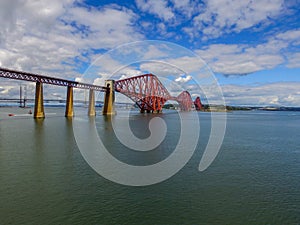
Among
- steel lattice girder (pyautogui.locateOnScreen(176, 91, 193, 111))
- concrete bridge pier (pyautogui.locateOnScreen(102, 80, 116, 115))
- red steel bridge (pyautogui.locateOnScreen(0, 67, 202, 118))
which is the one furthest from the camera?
steel lattice girder (pyautogui.locateOnScreen(176, 91, 193, 111))

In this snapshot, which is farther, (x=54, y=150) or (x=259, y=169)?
(x=54, y=150)

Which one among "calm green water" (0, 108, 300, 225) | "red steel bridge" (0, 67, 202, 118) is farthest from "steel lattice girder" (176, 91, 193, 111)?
"calm green water" (0, 108, 300, 225)

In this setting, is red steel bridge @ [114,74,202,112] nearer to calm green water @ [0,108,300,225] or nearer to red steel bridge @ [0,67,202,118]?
red steel bridge @ [0,67,202,118]

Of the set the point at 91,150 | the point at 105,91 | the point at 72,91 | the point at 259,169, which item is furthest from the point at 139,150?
the point at 105,91

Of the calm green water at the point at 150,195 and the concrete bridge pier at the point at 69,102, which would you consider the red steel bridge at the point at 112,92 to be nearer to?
the concrete bridge pier at the point at 69,102

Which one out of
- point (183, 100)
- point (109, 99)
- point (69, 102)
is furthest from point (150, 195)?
point (183, 100)

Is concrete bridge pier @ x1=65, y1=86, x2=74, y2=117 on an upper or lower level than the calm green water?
upper

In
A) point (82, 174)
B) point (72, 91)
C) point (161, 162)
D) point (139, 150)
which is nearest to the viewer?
point (82, 174)

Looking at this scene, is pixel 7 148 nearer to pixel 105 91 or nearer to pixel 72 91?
pixel 72 91

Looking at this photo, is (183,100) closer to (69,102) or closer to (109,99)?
(109,99)

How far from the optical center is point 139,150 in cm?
1950

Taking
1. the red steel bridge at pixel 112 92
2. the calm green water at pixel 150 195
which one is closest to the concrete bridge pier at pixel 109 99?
the red steel bridge at pixel 112 92

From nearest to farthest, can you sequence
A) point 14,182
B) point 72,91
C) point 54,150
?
point 14,182
point 54,150
point 72,91

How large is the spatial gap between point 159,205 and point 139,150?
10827 mm
